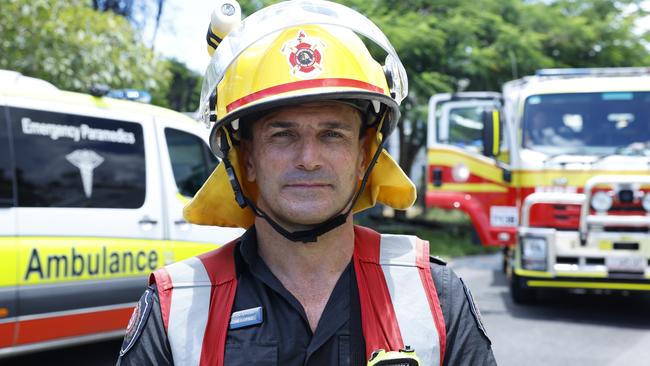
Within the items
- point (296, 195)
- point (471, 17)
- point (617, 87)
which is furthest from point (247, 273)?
point (471, 17)

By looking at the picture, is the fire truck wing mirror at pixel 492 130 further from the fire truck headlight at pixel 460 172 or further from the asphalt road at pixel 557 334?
the asphalt road at pixel 557 334

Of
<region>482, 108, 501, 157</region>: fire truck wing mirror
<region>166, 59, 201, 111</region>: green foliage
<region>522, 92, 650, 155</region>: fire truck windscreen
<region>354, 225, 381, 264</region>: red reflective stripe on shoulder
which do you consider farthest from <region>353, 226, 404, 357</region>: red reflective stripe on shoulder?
<region>166, 59, 201, 111</region>: green foliage

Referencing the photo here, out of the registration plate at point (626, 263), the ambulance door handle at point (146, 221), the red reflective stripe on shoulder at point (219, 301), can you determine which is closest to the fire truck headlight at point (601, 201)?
the registration plate at point (626, 263)

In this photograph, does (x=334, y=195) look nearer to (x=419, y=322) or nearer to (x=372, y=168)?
(x=372, y=168)

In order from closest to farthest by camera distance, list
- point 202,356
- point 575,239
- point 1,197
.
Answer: point 202,356
point 1,197
point 575,239

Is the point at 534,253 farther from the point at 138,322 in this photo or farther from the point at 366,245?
the point at 138,322

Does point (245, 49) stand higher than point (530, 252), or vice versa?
point (245, 49)

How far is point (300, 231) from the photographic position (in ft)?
5.36

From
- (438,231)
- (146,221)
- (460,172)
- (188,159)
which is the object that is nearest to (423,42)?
(460,172)

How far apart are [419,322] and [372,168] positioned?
1.31 ft

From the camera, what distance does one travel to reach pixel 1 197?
4145mm

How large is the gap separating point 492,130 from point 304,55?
5.71m

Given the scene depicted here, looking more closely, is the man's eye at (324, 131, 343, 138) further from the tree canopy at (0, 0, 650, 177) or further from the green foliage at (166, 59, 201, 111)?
the green foliage at (166, 59, 201, 111)

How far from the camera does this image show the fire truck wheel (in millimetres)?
7355
